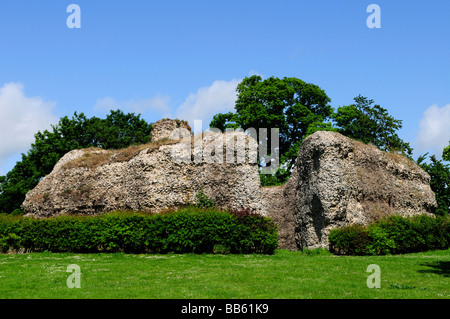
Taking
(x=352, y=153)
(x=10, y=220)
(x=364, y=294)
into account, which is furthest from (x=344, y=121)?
(x=364, y=294)

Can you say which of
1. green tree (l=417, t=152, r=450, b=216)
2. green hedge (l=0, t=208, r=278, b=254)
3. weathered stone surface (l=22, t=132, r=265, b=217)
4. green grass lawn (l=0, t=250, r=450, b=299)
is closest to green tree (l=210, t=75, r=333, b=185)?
green tree (l=417, t=152, r=450, b=216)

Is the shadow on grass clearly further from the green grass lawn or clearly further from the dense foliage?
the dense foliage

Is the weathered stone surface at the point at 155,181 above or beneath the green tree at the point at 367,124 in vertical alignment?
beneath

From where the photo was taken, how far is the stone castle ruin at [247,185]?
2483 cm

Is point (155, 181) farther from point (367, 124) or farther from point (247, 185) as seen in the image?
point (367, 124)

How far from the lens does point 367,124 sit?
158ft

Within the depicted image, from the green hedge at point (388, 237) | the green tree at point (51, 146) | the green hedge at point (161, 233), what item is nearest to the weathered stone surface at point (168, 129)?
the green hedge at point (161, 233)

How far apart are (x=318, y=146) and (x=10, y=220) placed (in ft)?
61.7

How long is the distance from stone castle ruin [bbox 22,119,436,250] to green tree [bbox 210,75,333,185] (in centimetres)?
1819

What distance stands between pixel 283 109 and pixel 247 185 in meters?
26.2

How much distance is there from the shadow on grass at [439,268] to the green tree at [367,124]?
29722 millimetres

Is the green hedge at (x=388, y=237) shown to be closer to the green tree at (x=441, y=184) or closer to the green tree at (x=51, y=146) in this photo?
the green tree at (x=441, y=184)

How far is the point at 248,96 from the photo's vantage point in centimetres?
4928

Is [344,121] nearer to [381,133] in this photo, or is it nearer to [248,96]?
[381,133]
